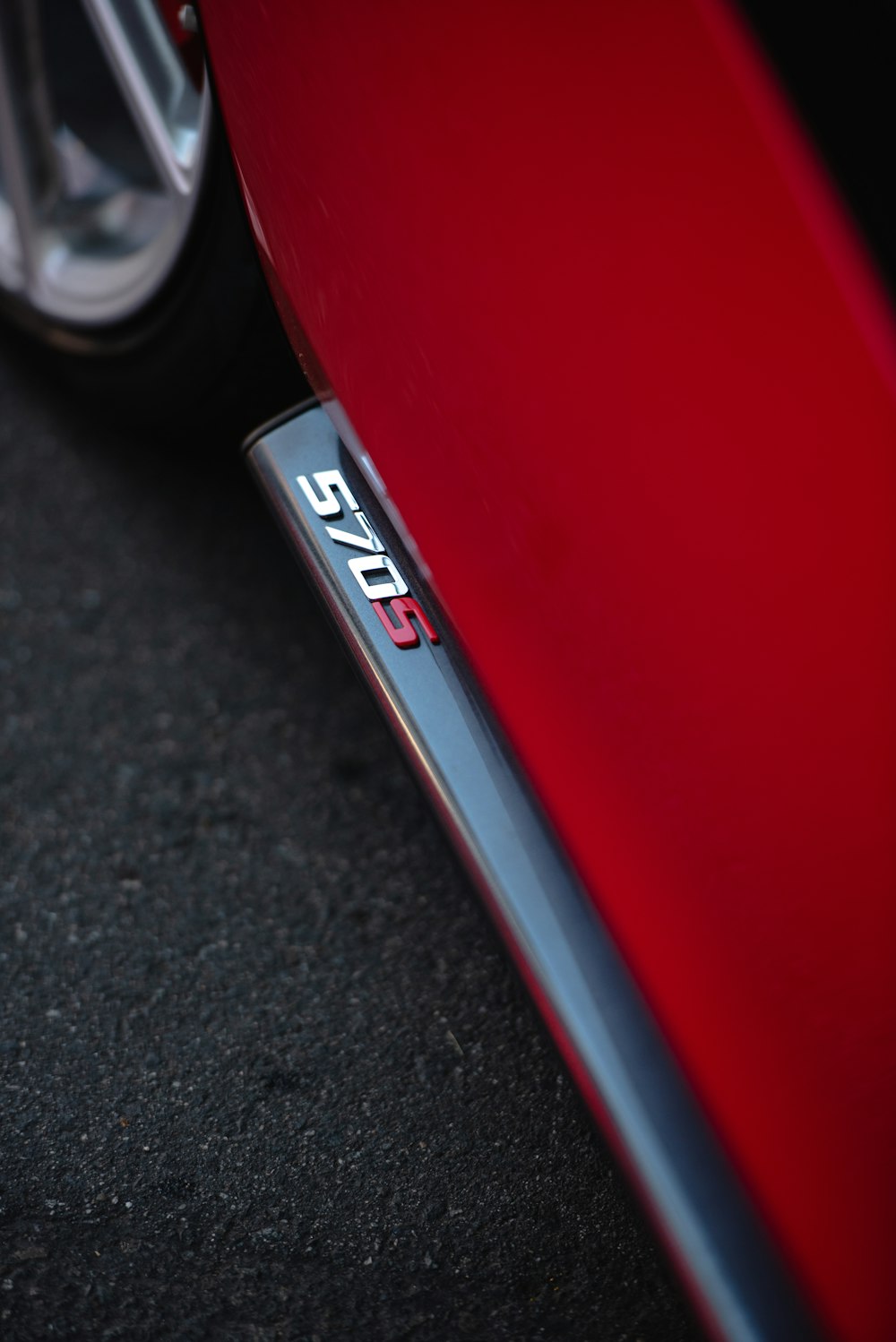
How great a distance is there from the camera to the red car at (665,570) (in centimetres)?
68

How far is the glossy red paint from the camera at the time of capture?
68cm

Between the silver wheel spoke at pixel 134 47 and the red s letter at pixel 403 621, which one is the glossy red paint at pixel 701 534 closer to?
the red s letter at pixel 403 621

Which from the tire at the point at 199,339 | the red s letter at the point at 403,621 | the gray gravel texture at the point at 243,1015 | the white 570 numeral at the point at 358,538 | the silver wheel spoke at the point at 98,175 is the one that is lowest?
the gray gravel texture at the point at 243,1015

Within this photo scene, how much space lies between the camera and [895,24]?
28.3 inches

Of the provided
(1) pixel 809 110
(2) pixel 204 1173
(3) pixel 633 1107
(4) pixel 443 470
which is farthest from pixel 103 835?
(1) pixel 809 110

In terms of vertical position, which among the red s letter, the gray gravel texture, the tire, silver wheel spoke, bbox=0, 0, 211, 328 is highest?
silver wheel spoke, bbox=0, 0, 211, 328

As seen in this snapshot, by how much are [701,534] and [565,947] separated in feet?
0.95

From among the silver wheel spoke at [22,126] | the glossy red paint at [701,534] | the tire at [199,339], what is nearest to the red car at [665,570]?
the glossy red paint at [701,534]

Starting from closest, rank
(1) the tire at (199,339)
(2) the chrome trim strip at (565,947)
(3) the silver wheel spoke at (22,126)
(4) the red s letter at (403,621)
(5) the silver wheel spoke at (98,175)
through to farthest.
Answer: (2) the chrome trim strip at (565,947), (4) the red s letter at (403,621), (1) the tire at (199,339), (5) the silver wheel spoke at (98,175), (3) the silver wheel spoke at (22,126)

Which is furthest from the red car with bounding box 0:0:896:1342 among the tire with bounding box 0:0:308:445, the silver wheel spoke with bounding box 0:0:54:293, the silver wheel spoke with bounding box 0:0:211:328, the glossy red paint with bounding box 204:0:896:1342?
the silver wheel spoke with bounding box 0:0:54:293

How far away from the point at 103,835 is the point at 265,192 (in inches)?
29.0

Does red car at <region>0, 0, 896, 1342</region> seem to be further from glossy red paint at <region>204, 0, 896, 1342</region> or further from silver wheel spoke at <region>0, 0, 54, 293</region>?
silver wheel spoke at <region>0, 0, 54, 293</region>

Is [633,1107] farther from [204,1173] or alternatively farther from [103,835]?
[103,835]

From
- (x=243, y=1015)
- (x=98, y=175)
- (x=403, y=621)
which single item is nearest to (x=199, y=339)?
(x=98, y=175)
